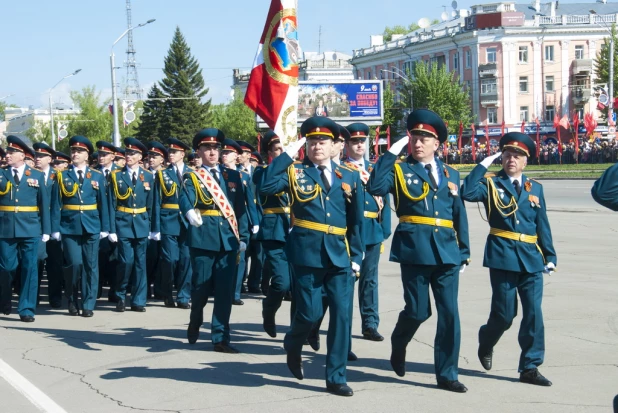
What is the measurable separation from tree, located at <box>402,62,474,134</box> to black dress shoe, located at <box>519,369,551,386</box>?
67.0 metres

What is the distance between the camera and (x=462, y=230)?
24.6 ft

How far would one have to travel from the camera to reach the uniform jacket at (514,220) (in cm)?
751

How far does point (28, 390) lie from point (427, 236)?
3.39 meters

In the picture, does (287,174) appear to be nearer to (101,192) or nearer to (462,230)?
(462,230)

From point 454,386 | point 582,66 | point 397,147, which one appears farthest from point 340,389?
point 582,66

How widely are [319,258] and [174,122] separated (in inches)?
3445

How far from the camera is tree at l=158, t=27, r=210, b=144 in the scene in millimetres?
93500

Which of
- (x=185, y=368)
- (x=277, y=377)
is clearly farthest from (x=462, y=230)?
(x=185, y=368)

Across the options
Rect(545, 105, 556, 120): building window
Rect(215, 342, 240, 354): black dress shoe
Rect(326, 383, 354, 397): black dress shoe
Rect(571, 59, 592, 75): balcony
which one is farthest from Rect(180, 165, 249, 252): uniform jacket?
Rect(545, 105, 556, 120): building window

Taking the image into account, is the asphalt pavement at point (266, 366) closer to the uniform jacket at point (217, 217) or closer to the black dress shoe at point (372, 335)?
the black dress shoe at point (372, 335)

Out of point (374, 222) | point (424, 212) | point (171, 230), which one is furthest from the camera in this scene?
point (171, 230)

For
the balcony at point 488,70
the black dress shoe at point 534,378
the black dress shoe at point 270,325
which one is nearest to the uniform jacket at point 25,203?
the black dress shoe at point 270,325

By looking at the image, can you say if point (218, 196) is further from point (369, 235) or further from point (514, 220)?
point (514, 220)

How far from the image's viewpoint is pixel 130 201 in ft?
39.7
